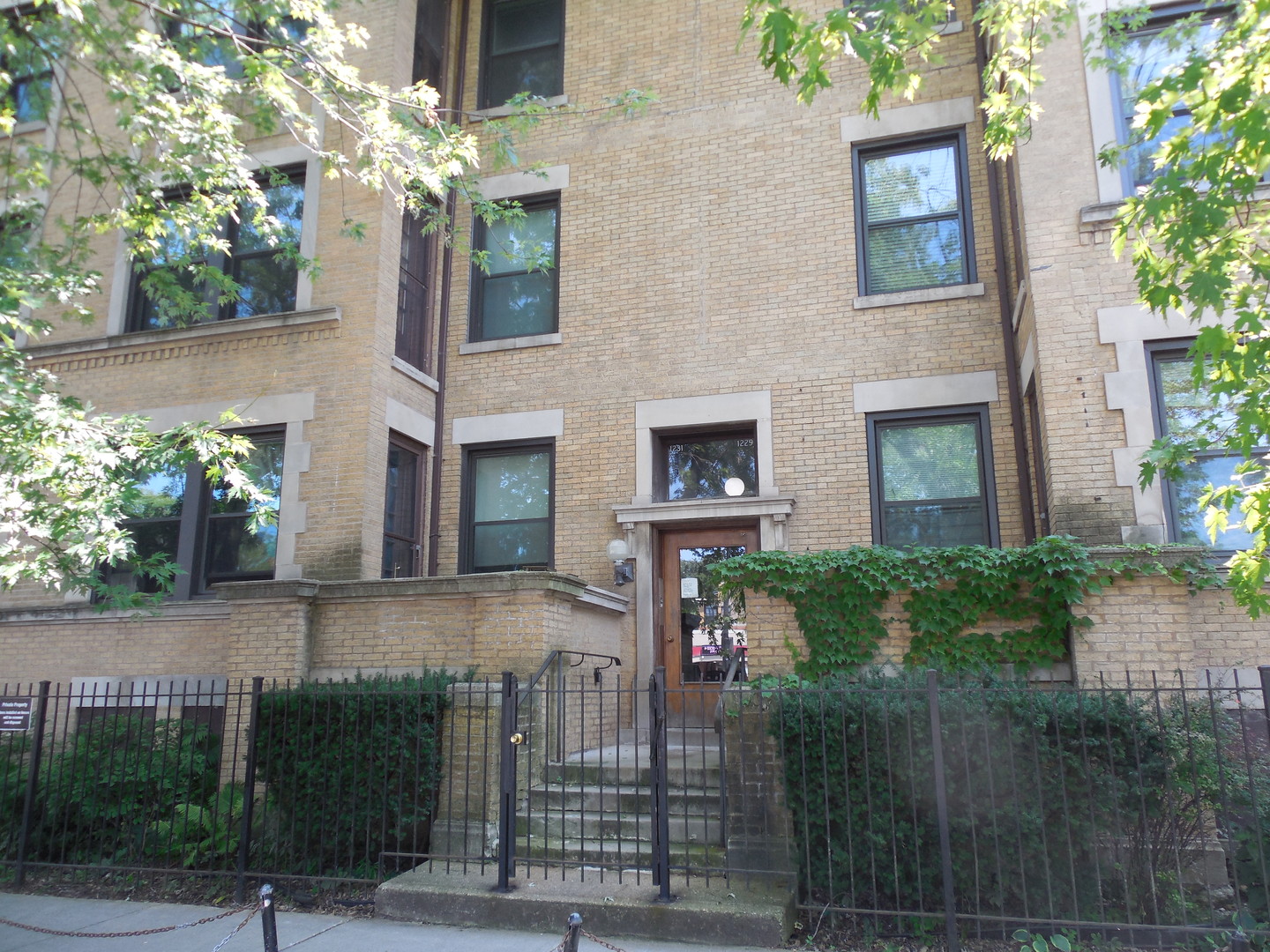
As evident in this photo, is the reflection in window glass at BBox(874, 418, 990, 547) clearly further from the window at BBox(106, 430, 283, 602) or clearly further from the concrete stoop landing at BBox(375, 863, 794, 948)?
the window at BBox(106, 430, 283, 602)

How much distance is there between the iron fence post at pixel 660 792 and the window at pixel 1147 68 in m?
6.80

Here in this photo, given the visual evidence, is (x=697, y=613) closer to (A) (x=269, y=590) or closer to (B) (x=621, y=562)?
(B) (x=621, y=562)

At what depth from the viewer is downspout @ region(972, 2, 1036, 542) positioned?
970cm

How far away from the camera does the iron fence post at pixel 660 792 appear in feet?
20.4

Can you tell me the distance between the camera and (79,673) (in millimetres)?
10977

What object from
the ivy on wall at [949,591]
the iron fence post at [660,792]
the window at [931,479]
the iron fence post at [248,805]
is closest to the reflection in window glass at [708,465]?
the window at [931,479]

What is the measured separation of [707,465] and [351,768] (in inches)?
216

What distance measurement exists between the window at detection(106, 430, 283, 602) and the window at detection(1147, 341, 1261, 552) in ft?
31.5

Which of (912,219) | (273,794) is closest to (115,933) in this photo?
(273,794)

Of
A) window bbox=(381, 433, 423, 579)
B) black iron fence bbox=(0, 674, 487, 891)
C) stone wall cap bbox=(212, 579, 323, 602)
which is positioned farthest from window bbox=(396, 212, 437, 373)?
black iron fence bbox=(0, 674, 487, 891)

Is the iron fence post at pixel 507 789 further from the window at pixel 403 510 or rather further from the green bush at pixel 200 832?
the window at pixel 403 510

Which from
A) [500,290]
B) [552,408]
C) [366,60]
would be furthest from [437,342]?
[366,60]

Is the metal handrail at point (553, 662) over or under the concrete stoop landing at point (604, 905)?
over

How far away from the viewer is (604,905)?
621 centimetres
